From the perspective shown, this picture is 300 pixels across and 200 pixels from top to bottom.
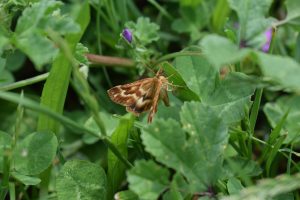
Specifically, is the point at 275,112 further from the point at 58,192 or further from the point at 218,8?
the point at 58,192

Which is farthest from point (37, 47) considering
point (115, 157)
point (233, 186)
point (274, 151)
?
point (274, 151)

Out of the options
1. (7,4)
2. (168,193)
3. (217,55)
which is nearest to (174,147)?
(168,193)

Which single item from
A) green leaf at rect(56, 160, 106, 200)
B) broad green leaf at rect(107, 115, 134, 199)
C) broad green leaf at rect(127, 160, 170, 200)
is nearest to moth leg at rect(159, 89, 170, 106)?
broad green leaf at rect(107, 115, 134, 199)

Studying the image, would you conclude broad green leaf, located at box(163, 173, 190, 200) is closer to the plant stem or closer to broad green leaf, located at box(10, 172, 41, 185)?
broad green leaf, located at box(10, 172, 41, 185)

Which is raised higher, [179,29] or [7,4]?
[7,4]

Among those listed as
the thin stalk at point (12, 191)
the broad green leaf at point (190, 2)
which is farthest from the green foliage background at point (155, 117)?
the broad green leaf at point (190, 2)
